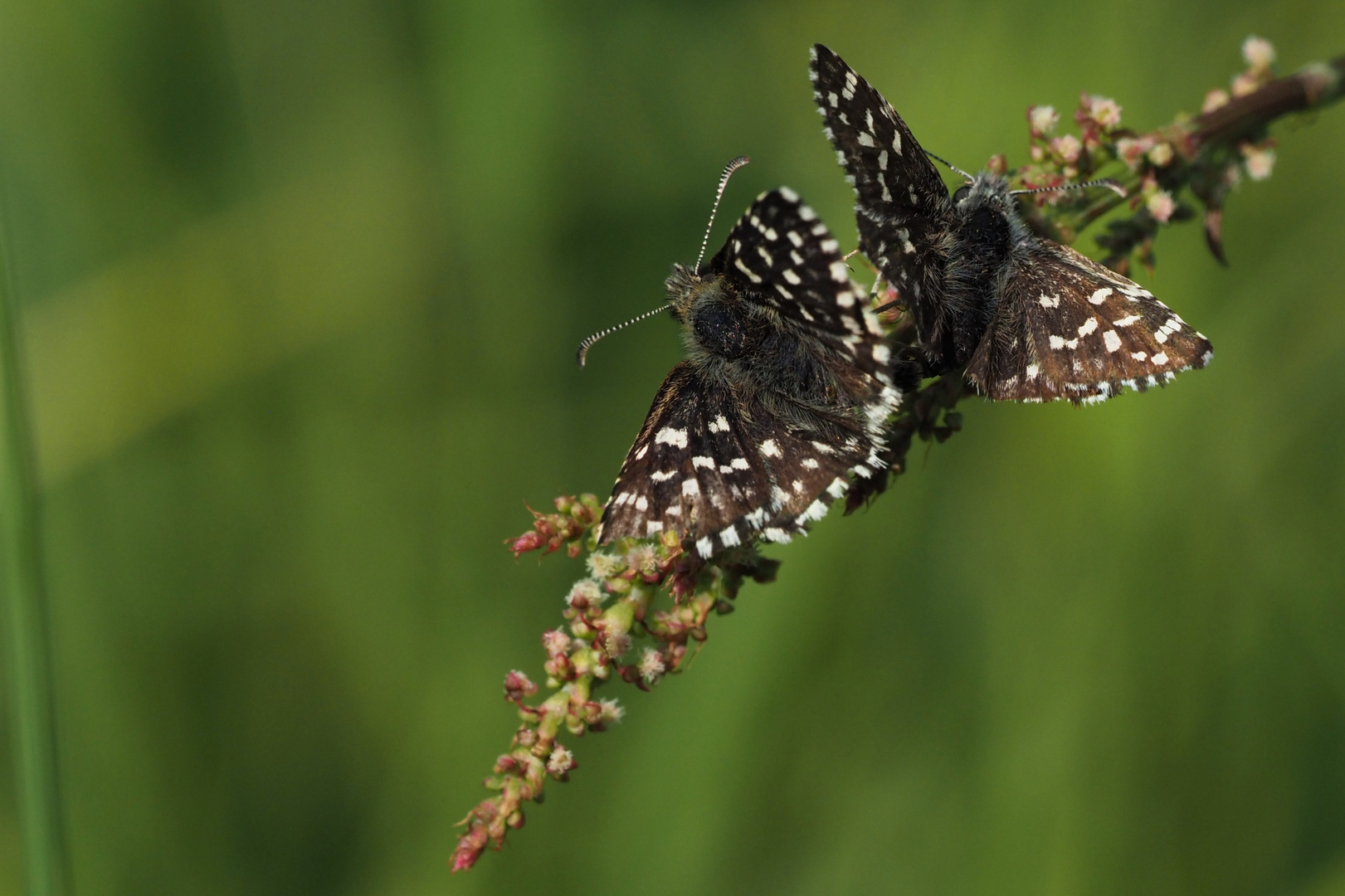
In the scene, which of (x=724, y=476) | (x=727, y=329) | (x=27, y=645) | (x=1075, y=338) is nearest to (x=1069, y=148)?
(x=1075, y=338)

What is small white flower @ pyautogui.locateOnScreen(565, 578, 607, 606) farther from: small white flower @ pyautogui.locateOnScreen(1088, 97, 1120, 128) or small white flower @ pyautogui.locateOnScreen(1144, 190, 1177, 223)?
small white flower @ pyautogui.locateOnScreen(1088, 97, 1120, 128)

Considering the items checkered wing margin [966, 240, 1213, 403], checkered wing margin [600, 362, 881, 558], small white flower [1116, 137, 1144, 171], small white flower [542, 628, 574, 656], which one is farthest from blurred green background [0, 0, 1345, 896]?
small white flower [1116, 137, 1144, 171]

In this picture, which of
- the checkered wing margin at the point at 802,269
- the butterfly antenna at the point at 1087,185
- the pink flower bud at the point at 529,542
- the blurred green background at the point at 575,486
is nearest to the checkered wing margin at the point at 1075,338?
the butterfly antenna at the point at 1087,185

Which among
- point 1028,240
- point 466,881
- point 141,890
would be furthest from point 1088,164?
point 141,890

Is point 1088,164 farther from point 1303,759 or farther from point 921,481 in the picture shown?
point 1303,759

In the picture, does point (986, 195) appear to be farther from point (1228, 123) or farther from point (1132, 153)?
point (1228, 123)

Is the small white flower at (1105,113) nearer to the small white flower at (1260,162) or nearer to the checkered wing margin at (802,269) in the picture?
the small white flower at (1260,162)
